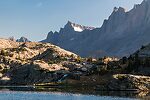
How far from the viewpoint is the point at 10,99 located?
154125mm

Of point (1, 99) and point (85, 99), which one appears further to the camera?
point (85, 99)

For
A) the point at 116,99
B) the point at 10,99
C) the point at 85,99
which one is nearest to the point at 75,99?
the point at 85,99

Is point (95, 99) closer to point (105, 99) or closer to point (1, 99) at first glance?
point (105, 99)

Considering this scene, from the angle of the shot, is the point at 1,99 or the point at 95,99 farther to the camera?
the point at 95,99

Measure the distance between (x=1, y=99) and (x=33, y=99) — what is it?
12.9m

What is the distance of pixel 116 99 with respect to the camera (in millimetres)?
167750

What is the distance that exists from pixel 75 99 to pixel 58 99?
725 centimetres

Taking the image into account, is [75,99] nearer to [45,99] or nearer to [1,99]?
[45,99]

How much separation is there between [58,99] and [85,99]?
11.3m

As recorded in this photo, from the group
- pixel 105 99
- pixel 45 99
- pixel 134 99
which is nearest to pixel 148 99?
pixel 134 99

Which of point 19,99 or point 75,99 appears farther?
point 75,99

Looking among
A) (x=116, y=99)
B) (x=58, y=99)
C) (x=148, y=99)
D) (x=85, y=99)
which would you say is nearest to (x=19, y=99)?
(x=58, y=99)

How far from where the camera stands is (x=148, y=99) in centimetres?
16538

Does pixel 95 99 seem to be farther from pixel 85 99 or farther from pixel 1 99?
pixel 1 99
